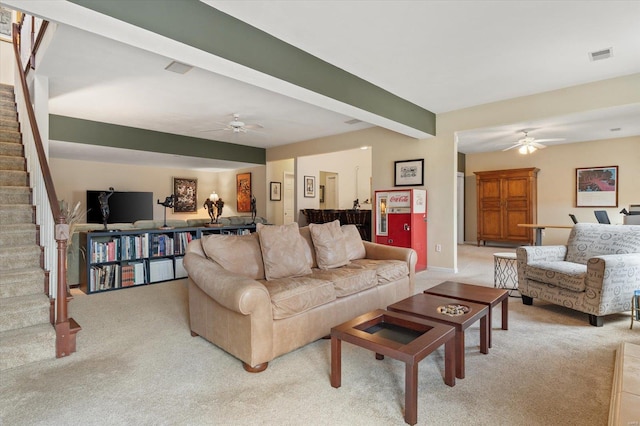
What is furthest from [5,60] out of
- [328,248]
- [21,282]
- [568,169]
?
[568,169]

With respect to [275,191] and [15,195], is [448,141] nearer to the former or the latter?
[275,191]

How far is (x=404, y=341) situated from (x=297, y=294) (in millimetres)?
831

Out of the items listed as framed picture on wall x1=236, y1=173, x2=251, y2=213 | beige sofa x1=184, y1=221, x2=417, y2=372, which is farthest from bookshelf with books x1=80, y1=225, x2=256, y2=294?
framed picture on wall x1=236, y1=173, x2=251, y2=213

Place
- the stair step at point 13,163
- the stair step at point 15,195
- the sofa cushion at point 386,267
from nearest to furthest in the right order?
the sofa cushion at point 386,267 < the stair step at point 15,195 < the stair step at point 13,163

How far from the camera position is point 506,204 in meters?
8.44

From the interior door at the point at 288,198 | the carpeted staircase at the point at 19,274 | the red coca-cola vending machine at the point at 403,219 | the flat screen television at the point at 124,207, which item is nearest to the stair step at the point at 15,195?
the carpeted staircase at the point at 19,274

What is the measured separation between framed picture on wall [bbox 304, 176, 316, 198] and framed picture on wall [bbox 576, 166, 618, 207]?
6.10 m

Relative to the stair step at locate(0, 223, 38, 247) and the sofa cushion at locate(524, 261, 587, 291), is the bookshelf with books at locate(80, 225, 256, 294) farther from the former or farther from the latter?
the sofa cushion at locate(524, 261, 587, 291)

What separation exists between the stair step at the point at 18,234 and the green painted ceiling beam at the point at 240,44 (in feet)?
7.64

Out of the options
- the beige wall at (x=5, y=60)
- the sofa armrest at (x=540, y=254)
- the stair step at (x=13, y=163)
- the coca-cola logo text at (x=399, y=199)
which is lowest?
the sofa armrest at (x=540, y=254)

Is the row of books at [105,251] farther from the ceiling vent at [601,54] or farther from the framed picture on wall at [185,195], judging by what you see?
the ceiling vent at [601,54]

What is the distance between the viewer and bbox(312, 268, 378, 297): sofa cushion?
9.36 feet

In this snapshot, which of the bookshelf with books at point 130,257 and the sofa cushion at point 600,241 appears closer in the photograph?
→ the sofa cushion at point 600,241

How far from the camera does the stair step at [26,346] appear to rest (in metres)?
2.31
